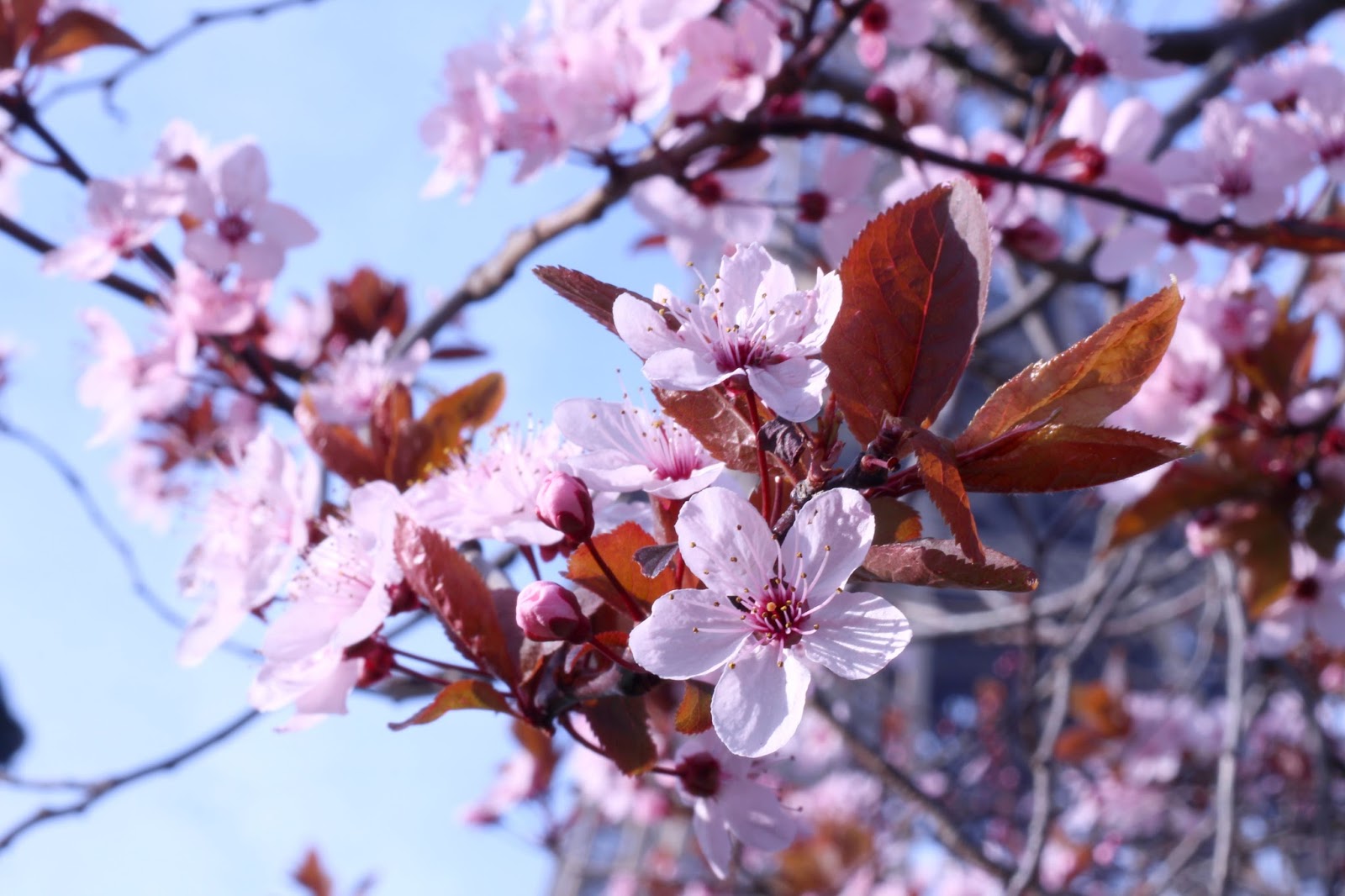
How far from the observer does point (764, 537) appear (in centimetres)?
73

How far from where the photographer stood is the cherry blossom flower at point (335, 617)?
0.85 metres

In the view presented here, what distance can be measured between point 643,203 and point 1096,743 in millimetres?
2986

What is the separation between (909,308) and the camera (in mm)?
759

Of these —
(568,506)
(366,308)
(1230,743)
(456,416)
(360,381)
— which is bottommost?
(1230,743)

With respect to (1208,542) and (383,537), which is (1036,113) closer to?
(1208,542)

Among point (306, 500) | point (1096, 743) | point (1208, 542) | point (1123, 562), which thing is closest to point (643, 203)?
point (306, 500)

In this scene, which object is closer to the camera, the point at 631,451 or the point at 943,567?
the point at 943,567

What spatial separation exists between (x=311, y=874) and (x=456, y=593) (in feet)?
7.11

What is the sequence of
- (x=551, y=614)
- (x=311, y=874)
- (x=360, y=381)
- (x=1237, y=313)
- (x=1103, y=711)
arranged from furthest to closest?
(x=1103, y=711) → (x=311, y=874) → (x=1237, y=313) → (x=360, y=381) → (x=551, y=614)

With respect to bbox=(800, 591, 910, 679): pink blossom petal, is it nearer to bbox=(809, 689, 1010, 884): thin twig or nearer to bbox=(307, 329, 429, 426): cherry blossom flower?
bbox=(307, 329, 429, 426): cherry blossom flower

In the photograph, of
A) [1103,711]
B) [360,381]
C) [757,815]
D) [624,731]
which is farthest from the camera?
[1103,711]

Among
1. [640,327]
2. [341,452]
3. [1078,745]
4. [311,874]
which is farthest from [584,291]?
[1078,745]

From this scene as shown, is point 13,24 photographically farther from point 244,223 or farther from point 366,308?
point 366,308

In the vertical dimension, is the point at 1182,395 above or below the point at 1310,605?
above
